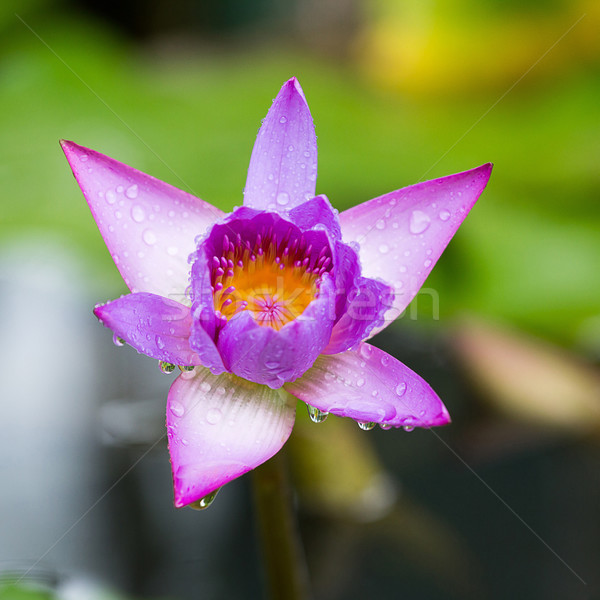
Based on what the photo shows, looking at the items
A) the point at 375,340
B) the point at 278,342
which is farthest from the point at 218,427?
the point at 375,340

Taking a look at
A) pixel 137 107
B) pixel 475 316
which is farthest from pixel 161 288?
pixel 137 107

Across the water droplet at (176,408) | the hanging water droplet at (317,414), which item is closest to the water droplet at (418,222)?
the hanging water droplet at (317,414)

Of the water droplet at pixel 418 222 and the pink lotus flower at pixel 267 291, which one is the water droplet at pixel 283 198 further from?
the water droplet at pixel 418 222

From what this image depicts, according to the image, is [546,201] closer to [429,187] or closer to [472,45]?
[472,45]

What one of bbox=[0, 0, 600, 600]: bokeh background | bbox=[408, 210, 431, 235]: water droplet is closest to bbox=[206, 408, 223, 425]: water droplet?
bbox=[408, 210, 431, 235]: water droplet

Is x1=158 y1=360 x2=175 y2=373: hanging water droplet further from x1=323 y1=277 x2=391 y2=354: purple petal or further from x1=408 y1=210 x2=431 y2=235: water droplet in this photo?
x1=408 y1=210 x2=431 y2=235: water droplet

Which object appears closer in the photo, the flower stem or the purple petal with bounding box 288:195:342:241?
the purple petal with bounding box 288:195:342:241
